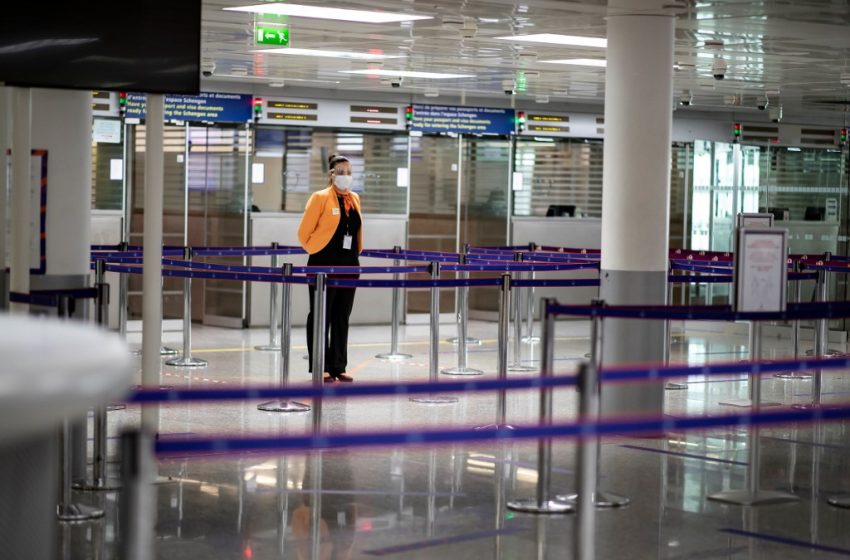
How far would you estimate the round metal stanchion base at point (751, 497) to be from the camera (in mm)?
8281

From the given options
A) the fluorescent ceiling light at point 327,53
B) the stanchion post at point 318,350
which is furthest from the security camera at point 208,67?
the stanchion post at point 318,350

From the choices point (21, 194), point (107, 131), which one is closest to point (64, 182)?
point (21, 194)

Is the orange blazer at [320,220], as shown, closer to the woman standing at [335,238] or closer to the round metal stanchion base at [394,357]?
the woman standing at [335,238]

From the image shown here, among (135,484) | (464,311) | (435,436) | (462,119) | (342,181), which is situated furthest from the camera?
(462,119)

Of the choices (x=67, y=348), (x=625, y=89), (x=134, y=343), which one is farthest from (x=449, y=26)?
(x=67, y=348)

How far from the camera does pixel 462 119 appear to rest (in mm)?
20469

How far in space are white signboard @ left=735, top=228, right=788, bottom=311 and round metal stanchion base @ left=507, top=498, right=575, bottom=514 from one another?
62.6 inches

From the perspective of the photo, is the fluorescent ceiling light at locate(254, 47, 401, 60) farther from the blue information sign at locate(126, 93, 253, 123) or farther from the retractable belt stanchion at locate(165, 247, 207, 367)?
the blue information sign at locate(126, 93, 253, 123)

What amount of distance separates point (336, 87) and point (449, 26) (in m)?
6.71

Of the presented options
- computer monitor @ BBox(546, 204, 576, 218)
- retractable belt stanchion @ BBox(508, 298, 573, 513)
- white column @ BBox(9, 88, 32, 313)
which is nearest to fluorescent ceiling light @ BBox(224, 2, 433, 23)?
white column @ BBox(9, 88, 32, 313)

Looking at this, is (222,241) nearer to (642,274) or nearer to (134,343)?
(134,343)

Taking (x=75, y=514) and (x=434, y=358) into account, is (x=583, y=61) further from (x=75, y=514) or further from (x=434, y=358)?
(x=75, y=514)

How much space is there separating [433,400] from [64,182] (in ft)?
16.2

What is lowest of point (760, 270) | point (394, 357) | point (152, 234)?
point (394, 357)
